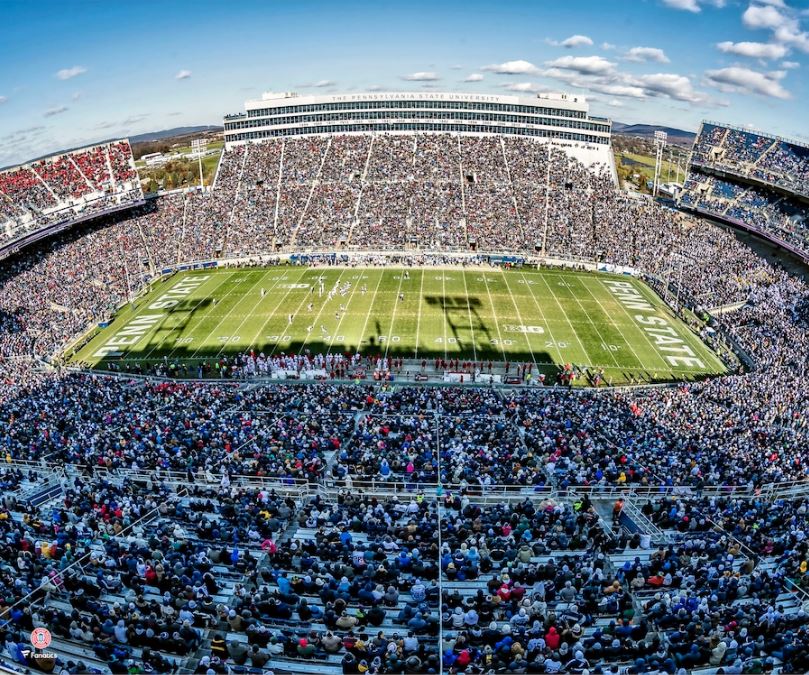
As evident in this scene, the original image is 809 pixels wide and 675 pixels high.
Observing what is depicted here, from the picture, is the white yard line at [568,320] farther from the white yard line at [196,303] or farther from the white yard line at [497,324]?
the white yard line at [196,303]

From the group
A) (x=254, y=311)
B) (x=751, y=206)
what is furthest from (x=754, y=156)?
(x=254, y=311)

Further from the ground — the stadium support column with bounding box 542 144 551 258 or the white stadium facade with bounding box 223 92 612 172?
the white stadium facade with bounding box 223 92 612 172

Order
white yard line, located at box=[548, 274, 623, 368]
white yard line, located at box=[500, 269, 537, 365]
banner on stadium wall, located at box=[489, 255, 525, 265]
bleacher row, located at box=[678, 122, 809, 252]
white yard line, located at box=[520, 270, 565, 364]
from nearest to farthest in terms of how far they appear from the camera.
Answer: white yard line, located at box=[548, 274, 623, 368], white yard line, located at box=[500, 269, 537, 365], white yard line, located at box=[520, 270, 565, 364], bleacher row, located at box=[678, 122, 809, 252], banner on stadium wall, located at box=[489, 255, 525, 265]

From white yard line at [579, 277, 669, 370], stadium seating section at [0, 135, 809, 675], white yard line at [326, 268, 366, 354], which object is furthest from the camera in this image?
white yard line at [326, 268, 366, 354]

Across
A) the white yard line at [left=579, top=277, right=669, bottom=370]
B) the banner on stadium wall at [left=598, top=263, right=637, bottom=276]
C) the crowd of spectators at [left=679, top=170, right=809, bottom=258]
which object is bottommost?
the white yard line at [left=579, top=277, right=669, bottom=370]

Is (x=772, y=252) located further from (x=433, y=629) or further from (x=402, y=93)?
(x=433, y=629)

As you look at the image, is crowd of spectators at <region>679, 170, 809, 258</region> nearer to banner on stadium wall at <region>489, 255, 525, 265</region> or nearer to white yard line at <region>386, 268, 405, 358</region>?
banner on stadium wall at <region>489, 255, 525, 265</region>

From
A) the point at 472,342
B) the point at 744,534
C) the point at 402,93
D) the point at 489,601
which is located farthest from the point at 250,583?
the point at 402,93

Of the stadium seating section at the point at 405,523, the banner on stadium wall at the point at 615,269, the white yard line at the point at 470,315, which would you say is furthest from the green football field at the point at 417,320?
the stadium seating section at the point at 405,523

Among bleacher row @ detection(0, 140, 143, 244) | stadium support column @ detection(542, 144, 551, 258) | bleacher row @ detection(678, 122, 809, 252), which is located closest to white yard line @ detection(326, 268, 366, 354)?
stadium support column @ detection(542, 144, 551, 258)
